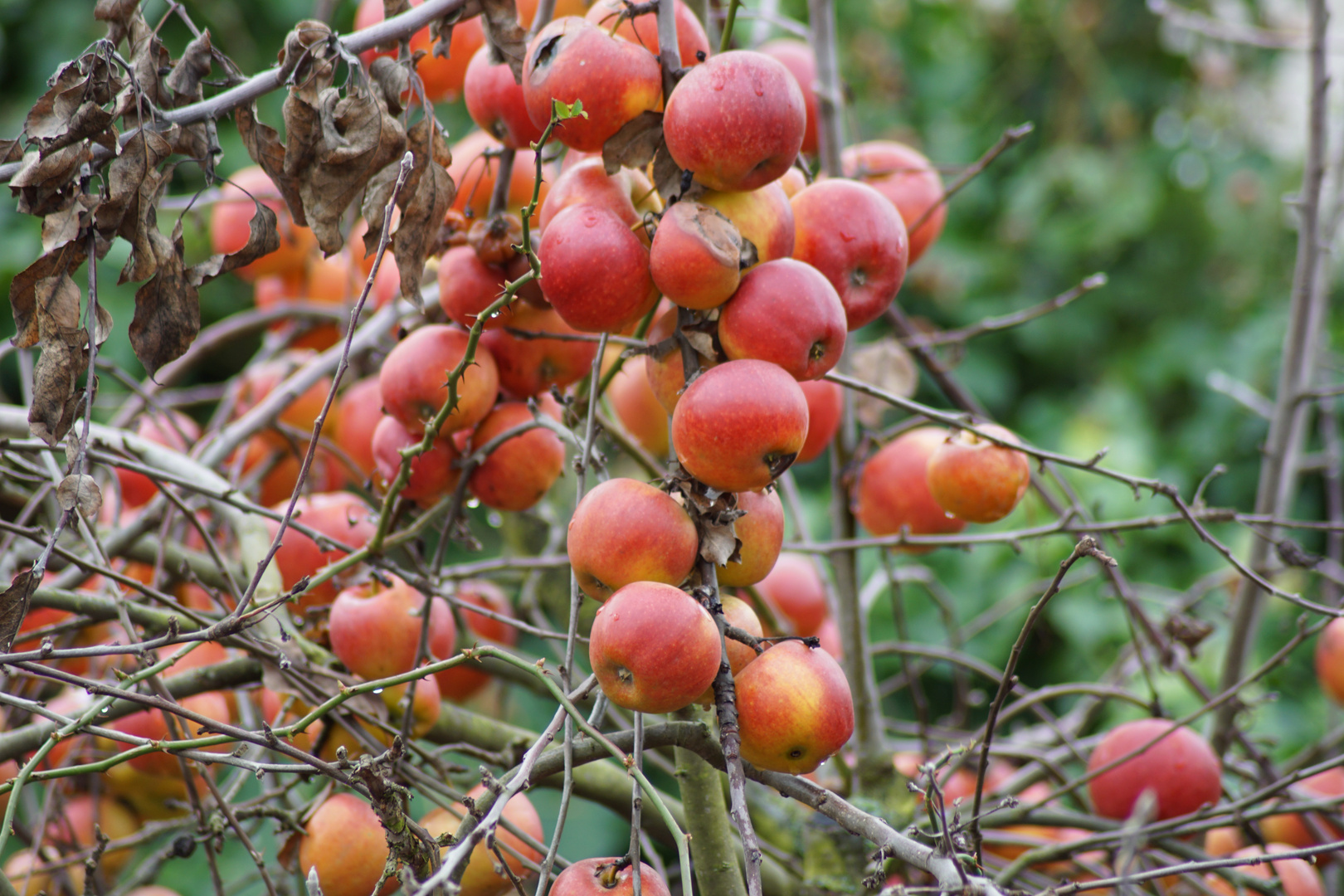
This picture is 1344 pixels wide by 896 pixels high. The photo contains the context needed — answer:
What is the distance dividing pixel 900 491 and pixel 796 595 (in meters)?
0.20

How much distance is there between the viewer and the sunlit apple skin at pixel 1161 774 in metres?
0.87

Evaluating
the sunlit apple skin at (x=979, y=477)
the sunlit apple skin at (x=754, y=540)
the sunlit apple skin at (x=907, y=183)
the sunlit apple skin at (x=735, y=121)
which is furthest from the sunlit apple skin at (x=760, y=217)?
the sunlit apple skin at (x=907, y=183)

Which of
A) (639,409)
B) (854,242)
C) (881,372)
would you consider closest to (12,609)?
(854,242)

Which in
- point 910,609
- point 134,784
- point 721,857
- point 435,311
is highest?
point 435,311

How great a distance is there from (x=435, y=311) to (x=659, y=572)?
395 millimetres

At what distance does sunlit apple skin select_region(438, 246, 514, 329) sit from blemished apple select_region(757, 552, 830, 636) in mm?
497

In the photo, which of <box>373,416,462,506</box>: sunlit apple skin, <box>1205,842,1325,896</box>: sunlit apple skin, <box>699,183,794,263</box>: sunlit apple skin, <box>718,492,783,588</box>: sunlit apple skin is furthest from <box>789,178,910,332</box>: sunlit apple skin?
<box>1205,842,1325,896</box>: sunlit apple skin

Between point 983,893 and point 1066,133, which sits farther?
point 1066,133

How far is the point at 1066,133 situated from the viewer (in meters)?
2.73

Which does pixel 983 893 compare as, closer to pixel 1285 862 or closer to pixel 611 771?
pixel 611 771

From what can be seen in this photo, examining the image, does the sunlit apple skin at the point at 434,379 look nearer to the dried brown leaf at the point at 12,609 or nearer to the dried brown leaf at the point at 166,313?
the dried brown leaf at the point at 166,313

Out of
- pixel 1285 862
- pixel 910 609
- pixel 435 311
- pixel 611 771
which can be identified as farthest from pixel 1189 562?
pixel 435 311

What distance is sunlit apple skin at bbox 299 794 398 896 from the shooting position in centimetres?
67

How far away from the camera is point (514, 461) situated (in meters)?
0.73
